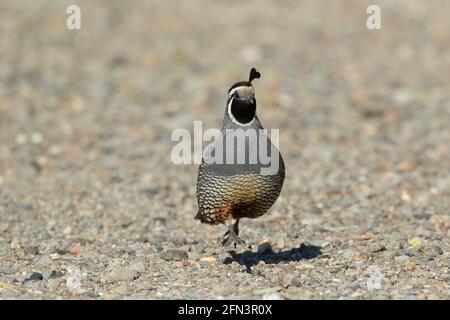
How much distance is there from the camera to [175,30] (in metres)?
15.5

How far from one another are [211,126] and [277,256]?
4879mm

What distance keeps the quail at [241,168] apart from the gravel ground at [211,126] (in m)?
0.50

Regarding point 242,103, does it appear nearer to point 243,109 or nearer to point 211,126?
point 243,109

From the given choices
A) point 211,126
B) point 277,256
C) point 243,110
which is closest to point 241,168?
point 243,110

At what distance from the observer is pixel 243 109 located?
6.16 meters

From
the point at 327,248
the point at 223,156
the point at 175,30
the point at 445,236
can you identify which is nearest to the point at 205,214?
the point at 223,156

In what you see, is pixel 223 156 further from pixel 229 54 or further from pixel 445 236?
pixel 229 54

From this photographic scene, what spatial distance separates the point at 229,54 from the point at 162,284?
875 centimetres

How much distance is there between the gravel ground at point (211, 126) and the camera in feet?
21.0

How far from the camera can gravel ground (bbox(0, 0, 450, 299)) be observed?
21.0 ft

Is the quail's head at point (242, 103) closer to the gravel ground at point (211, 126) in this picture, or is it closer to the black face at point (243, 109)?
the black face at point (243, 109)
